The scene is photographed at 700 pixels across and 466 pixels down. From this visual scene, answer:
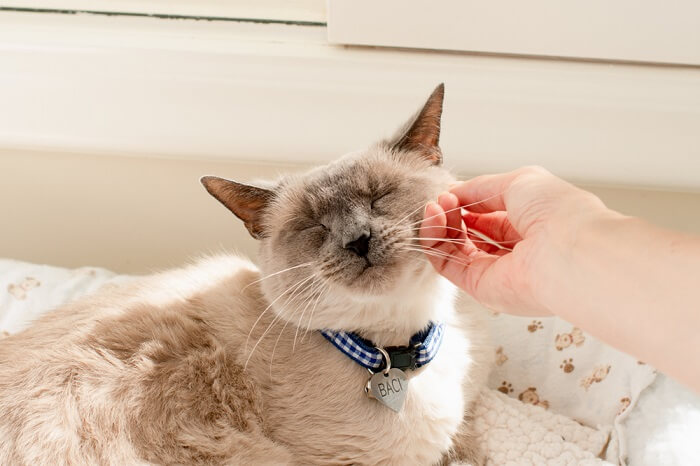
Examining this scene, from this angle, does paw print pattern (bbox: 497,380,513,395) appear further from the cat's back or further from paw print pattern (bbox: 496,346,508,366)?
the cat's back

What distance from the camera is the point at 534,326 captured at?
4.93ft

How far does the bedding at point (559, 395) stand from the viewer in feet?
4.02

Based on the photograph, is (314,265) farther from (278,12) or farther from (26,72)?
(26,72)

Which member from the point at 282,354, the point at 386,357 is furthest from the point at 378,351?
the point at 282,354

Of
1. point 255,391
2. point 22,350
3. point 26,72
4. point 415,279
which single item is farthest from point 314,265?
point 26,72

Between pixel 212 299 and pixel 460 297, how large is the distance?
1.74 feet

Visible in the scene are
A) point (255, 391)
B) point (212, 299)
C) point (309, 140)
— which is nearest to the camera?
point (255, 391)

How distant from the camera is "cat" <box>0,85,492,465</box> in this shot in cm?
102

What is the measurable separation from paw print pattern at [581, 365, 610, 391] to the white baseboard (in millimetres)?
452

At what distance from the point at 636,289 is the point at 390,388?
0.49 metres

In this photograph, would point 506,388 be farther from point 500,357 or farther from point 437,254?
point 437,254

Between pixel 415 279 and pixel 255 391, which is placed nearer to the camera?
pixel 415 279

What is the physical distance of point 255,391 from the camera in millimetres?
1152

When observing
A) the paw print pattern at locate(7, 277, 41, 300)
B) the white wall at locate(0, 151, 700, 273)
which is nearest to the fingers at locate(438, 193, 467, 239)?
the white wall at locate(0, 151, 700, 273)
